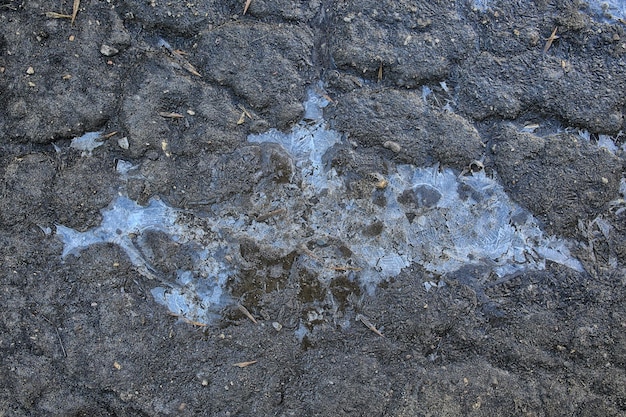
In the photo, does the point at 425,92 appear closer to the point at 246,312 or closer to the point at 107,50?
the point at 246,312

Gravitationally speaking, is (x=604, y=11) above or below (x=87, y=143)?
above

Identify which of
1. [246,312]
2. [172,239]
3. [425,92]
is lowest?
[246,312]

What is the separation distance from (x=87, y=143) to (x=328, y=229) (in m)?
1.09

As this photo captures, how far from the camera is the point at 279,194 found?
6.56 ft

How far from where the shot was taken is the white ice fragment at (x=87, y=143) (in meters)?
1.96

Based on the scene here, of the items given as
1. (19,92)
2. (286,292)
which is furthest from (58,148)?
(286,292)

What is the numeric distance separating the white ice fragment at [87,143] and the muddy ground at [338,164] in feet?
0.10

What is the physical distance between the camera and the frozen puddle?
1973mm

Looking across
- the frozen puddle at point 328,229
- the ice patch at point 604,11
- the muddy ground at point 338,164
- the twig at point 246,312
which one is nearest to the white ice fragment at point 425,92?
the muddy ground at point 338,164

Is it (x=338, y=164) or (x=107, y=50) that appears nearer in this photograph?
(x=107, y=50)

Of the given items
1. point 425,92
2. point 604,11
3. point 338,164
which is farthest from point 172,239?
point 604,11

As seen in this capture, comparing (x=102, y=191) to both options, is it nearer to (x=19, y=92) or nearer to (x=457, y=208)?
(x=19, y=92)

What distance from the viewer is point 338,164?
2.01m

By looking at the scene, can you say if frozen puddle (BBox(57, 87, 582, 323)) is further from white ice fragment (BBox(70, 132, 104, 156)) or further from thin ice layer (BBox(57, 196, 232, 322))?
white ice fragment (BBox(70, 132, 104, 156))
